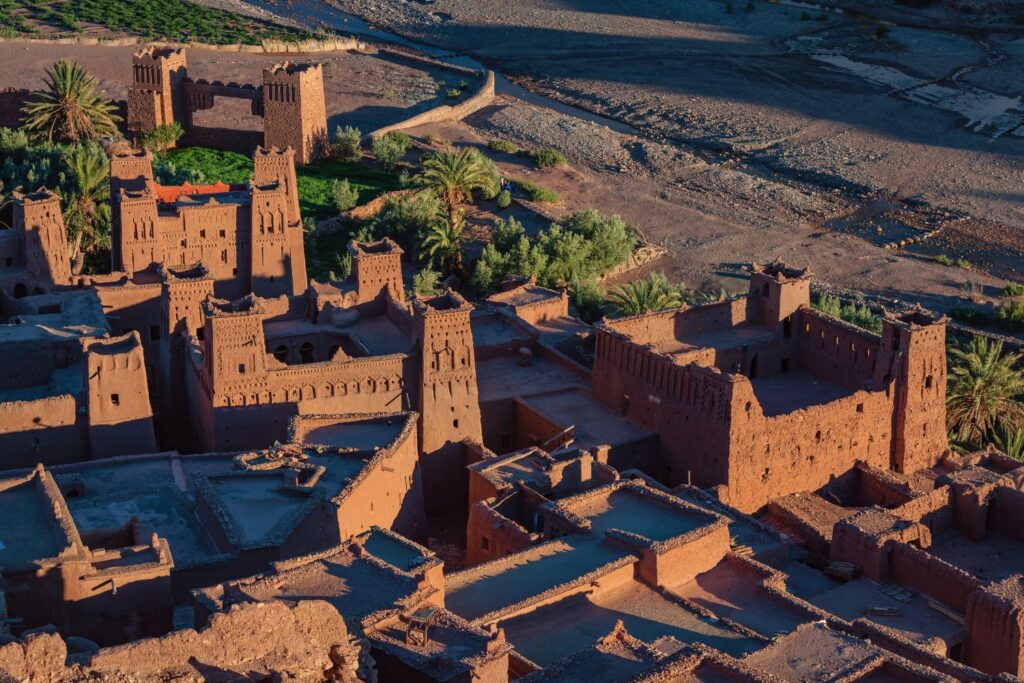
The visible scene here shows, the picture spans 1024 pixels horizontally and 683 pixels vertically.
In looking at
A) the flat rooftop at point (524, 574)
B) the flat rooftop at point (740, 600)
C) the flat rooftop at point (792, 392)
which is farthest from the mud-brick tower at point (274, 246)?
the flat rooftop at point (740, 600)

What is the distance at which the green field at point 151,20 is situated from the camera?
79500 millimetres

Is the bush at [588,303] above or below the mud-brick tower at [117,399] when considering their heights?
below

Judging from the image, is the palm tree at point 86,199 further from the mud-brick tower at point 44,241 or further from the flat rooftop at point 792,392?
the flat rooftop at point 792,392

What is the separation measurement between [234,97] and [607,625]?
38.4m

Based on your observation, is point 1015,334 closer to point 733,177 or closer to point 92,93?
point 733,177

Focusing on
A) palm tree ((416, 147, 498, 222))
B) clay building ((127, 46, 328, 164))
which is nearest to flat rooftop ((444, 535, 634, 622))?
palm tree ((416, 147, 498, 222))

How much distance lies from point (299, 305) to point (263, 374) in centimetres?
589

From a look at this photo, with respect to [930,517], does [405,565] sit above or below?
above

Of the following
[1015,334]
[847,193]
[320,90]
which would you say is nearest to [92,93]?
[320,90]

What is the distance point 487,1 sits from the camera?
9200 centimetres

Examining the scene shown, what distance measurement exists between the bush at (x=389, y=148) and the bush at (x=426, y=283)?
41.9 ft

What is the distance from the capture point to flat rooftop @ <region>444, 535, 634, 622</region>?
24797 millimetres

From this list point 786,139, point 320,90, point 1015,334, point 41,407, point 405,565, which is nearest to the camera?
point 405,565

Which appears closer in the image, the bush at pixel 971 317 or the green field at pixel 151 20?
the bush at pixel 971 317
